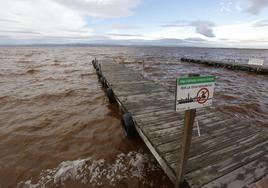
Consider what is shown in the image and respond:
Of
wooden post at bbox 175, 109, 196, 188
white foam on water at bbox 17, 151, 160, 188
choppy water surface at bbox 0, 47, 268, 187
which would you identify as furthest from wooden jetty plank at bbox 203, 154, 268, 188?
white foam on water at bbox 17, 151, 160, 188

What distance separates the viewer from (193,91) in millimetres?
2209

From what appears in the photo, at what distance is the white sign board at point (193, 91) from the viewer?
2127 millimetres

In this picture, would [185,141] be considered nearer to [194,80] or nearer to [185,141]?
[185,141]

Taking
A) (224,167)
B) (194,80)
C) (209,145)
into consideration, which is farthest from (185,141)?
(209,145)

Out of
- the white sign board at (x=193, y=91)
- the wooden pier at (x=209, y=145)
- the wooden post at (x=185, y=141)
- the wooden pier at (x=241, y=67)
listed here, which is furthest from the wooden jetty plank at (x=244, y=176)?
the wooden pier at (x=241, y=67)

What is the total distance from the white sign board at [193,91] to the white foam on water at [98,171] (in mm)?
2514

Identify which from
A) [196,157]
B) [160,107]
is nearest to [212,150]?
[196,157]

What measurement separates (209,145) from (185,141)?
4.98 feet

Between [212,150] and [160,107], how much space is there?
2.51m

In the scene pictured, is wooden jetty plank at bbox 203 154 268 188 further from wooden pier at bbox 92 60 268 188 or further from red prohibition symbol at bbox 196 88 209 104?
red prohibition symbol at bbox 196 88 209 104

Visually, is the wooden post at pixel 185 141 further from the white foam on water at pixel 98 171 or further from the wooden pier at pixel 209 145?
the white foam on water at pixel 98 171

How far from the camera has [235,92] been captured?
11102 millimetres

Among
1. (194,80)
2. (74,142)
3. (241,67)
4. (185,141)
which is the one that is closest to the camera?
(194,80)

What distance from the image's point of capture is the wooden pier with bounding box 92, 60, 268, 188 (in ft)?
9.23
